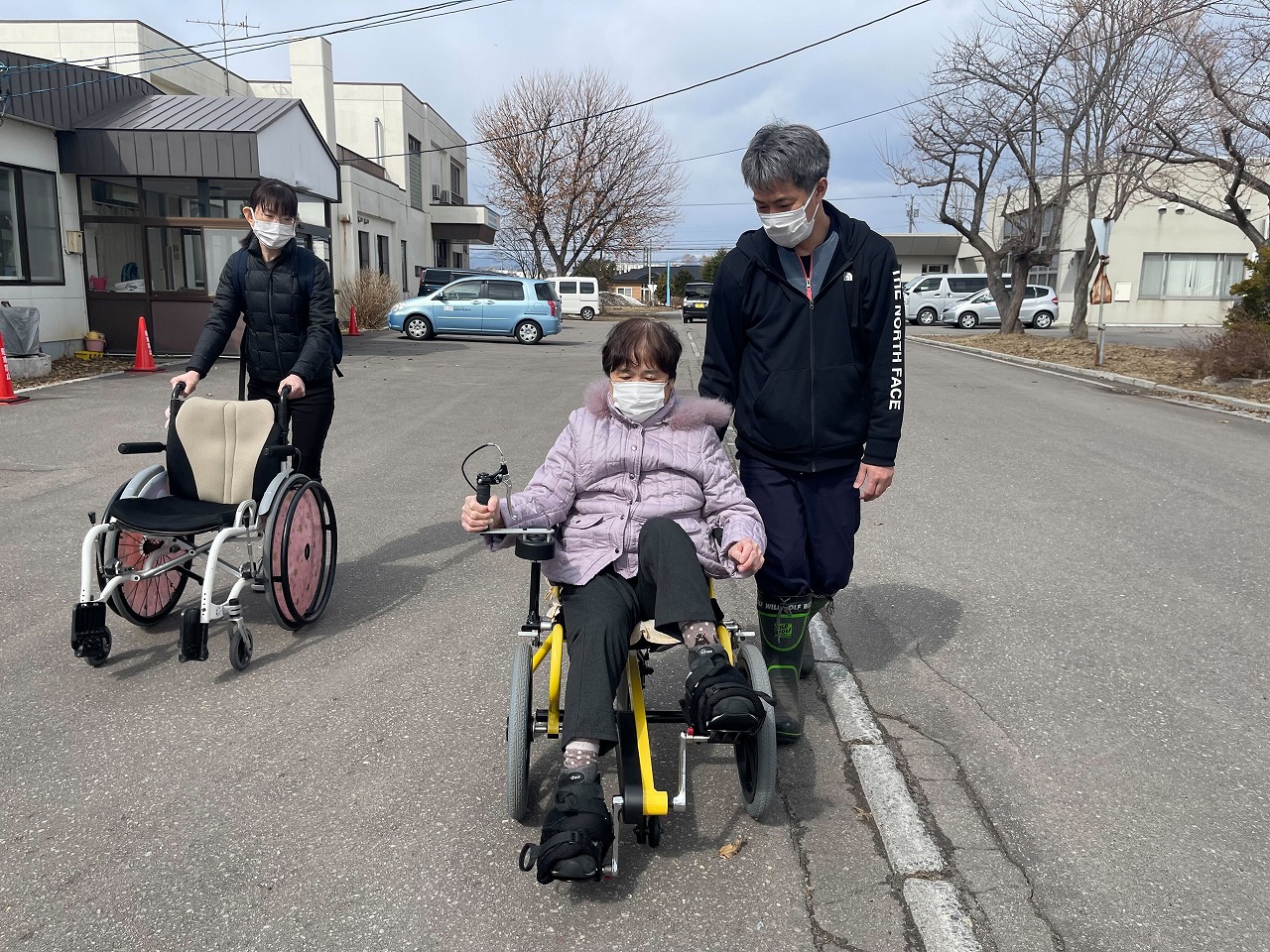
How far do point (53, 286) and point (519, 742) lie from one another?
16306mm

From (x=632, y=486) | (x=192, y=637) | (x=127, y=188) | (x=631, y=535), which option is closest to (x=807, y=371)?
(x=632, y=486)

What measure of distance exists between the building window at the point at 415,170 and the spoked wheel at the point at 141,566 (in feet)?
123

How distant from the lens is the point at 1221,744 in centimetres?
360

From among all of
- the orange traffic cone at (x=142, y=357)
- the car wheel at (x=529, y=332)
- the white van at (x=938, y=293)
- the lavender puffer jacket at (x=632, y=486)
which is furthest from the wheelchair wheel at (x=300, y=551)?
the white van at (x=938, y=293)

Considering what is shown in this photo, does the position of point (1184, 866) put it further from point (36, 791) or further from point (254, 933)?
point (36, 791)

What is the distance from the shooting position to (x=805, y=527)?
3424mm

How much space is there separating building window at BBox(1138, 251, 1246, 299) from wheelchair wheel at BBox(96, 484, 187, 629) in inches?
1752

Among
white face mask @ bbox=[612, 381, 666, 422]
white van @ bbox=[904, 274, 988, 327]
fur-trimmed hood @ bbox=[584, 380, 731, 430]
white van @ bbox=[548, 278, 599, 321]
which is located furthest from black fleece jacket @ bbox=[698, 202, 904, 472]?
white van @ bbox=[548, 278, 599, 321]

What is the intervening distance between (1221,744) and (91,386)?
539 inches

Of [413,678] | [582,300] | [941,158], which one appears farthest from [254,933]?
[582,300]

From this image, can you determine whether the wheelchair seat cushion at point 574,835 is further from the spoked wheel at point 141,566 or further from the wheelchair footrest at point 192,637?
the spoked wheel at point 141,566

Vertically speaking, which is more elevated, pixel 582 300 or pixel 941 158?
pixel 941 158

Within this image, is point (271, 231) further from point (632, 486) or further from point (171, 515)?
point (632, 486)

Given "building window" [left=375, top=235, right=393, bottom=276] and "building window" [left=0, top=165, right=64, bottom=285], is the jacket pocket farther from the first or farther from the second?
"building window" [left=375, top=235, right=393, bottom=276]
